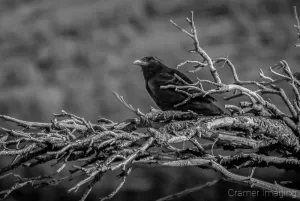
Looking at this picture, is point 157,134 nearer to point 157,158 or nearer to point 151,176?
point 157,158

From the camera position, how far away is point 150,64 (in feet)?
17.9

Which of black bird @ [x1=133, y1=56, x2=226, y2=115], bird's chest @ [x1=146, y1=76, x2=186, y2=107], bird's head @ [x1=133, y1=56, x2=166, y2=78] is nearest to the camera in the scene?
black bird @ [x1=133, y1=56, x2=226, y2=115]

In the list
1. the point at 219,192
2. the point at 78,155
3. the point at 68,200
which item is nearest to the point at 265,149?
the point at 78,155

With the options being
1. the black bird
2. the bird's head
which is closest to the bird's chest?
the black bird

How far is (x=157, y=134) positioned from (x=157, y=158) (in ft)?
1.20

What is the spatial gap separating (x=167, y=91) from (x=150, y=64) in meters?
1.20

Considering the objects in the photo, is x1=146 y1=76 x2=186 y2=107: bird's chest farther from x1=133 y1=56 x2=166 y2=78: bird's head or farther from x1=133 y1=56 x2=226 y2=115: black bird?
x1=133 y1=56 x2=166 y2=78: bird's head

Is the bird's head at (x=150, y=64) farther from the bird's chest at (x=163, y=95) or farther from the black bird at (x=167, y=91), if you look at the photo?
the bird's chest at (x=163, y=95)

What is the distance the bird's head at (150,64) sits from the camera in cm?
526

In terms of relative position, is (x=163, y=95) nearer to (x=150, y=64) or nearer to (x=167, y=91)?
(x=167, y=91)

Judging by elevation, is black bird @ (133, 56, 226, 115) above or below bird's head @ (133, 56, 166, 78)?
below

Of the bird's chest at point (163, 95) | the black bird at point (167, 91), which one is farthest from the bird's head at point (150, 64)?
the bird's chest at point (163, 95)

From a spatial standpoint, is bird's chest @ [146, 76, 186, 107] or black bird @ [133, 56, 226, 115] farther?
bird's chest @ [146, 76, 186, 107]

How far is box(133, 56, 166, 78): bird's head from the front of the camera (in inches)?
207
